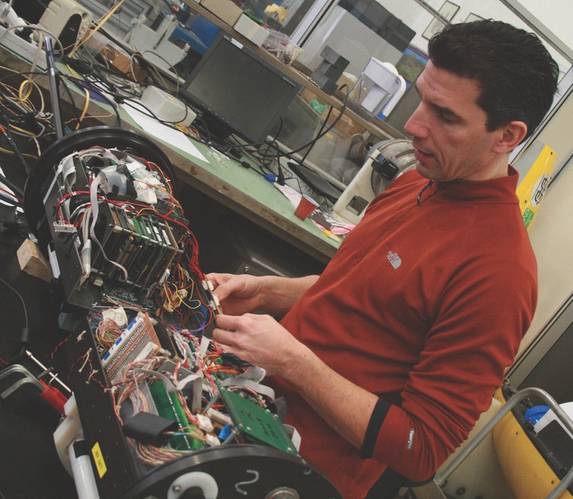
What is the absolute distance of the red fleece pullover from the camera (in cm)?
89

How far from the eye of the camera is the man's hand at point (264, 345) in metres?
0.94

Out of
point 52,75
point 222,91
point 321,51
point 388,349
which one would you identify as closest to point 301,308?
point 388,349

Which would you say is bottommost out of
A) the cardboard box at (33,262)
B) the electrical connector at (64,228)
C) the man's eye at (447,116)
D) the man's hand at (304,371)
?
the cardboard box at (33,262)

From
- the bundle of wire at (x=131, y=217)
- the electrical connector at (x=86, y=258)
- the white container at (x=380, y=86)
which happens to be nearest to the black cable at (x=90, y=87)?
the bundle of wire at (x=131, y=217)

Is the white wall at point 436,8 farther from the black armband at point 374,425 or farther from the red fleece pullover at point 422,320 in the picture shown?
the black armband at point 374,425

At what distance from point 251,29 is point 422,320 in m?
1.93

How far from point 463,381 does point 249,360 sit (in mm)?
364

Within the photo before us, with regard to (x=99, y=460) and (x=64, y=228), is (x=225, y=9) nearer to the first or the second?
(x=64, y=228)

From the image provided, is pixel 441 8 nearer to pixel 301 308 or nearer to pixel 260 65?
pixel 260 65

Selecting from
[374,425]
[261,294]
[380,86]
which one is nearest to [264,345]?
[374,425]

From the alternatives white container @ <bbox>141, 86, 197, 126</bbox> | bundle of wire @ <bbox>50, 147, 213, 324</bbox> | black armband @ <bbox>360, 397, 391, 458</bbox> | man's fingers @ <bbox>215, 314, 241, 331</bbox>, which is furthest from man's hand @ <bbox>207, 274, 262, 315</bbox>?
white container @ <bbox>141, 86, 197, 126</bbox>

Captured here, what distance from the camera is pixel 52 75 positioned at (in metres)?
1.44

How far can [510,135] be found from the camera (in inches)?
38.2

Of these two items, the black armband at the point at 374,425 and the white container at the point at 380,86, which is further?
the white container at the point at 380,86
